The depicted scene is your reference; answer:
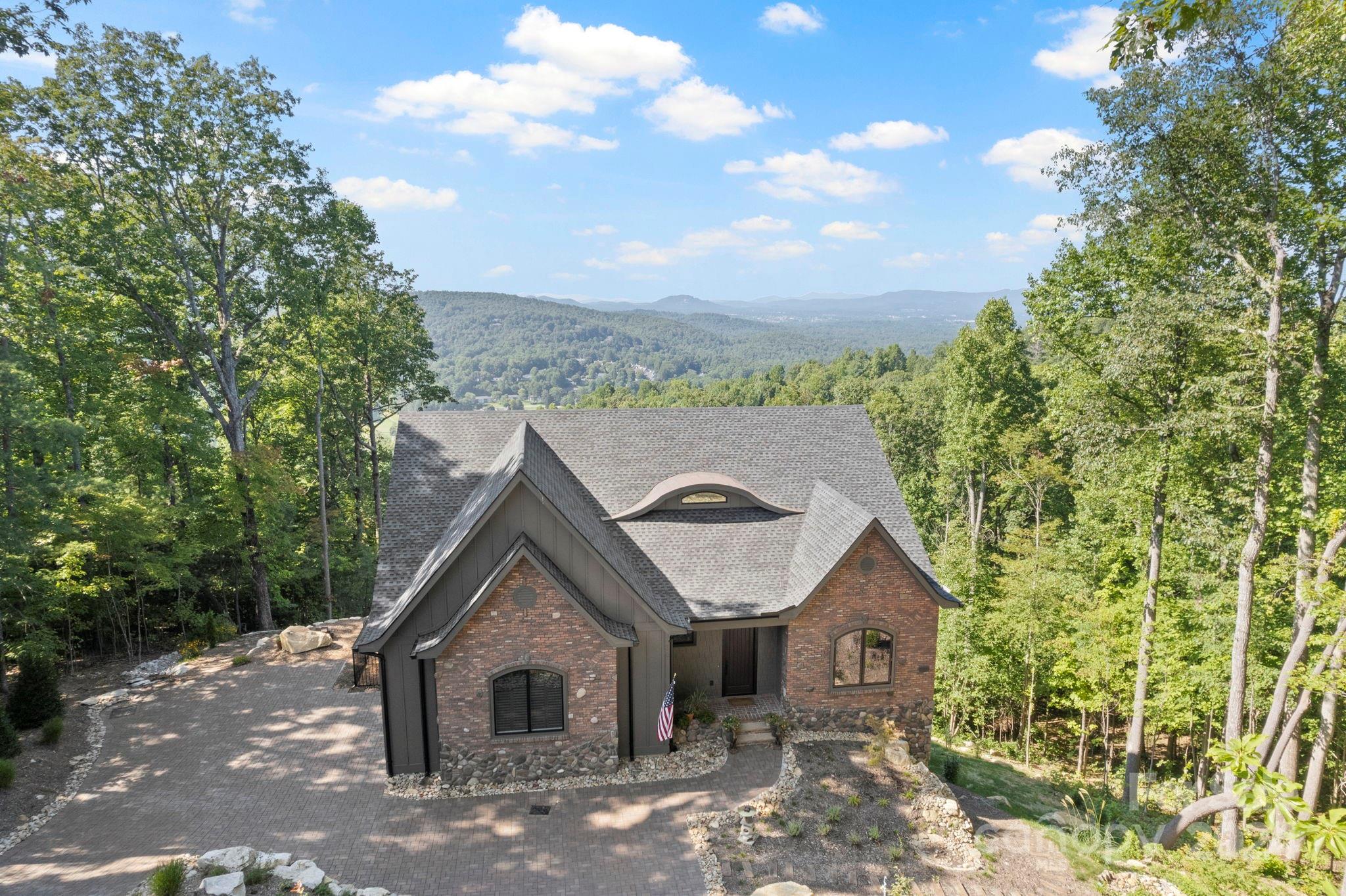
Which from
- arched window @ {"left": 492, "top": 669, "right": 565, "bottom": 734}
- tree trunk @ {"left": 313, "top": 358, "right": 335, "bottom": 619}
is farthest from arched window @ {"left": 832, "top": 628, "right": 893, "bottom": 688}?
tree trunk @ {"left": 313, "top": 358, "right": 335, "bottom": 619}

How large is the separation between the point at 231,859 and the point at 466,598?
5.19 metres

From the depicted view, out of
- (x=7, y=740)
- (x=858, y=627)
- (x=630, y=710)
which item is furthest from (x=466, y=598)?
(x=7, y=740)

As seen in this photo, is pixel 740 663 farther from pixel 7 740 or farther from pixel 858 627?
pixel 7 740

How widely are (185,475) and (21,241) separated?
416 inches

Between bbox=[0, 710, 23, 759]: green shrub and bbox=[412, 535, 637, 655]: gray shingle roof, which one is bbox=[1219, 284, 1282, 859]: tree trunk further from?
bbox=[0, 710, 23, 759]: green shrub

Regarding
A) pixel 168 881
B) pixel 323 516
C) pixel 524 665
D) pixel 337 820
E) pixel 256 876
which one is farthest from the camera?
pixel 323 516

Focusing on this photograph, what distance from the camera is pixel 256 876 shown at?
9812 mm

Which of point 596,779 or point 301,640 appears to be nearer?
point 596,779

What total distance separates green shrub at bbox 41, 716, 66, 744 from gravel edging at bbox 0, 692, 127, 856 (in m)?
0.56

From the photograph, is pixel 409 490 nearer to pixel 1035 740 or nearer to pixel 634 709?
pixel 634 709

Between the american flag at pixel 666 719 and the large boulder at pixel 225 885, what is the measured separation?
7.04 m

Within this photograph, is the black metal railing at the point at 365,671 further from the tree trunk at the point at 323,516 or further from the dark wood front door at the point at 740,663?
the dark wood front door at the point at 740,663

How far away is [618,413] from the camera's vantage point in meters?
19.1

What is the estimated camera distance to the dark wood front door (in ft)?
54.4
